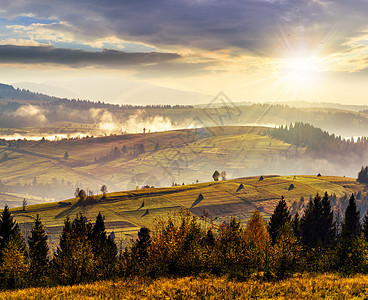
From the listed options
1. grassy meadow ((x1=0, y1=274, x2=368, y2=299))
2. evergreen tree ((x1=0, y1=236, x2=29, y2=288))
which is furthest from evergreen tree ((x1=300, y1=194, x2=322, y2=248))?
evergreen tree ((x1=0, y1=236, x2=29, y2=288))

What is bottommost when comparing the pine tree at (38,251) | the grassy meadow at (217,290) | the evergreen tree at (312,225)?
the pine tree at (38,251)

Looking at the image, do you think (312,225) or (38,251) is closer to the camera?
(38,251)

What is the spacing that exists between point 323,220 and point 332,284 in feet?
318

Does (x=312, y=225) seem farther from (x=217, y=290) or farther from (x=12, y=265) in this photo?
(x=217, y=290)

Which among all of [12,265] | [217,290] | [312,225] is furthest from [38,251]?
[312,225]

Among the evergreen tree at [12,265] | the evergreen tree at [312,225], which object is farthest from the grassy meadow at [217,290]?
the evergreen tree at [312,225]

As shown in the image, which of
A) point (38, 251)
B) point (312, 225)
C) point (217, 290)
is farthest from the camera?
point (312, 225)

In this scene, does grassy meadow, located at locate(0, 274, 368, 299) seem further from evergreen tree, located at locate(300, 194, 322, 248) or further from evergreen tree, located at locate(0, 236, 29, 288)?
evergreen tree, located at locate(300, 194, 322, 248)

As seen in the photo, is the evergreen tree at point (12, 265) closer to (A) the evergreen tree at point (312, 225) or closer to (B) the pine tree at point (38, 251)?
(B) the pine tree at point (38, 251)

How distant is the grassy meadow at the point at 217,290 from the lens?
101ft

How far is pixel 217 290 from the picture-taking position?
32.1 meters

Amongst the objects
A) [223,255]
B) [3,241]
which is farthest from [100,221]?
[223,255]

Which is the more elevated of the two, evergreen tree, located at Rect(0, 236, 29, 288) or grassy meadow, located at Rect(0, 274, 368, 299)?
grassy meadow, located at Rect(0, 274, 368, 299)

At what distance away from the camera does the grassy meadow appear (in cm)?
3073
